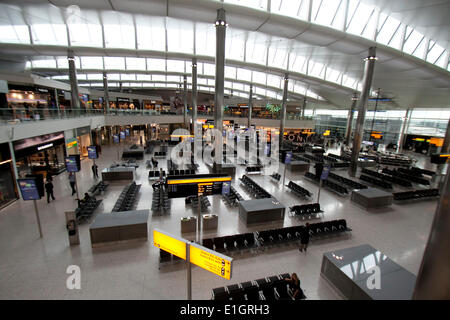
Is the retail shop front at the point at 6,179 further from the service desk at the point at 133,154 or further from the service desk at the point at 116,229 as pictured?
the service desk at the point at 133,154

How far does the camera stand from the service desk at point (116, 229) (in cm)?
738

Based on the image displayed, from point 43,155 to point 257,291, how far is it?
18.9m

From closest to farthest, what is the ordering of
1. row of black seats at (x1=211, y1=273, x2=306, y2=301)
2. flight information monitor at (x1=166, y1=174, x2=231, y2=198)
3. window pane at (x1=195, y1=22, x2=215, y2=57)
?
row of black seats at (x1=211, y1=273, x2=306, y2=301)
flight information monitor at (x1=166, y1=174, x2=231, y2=198)
window pane at (x1=195, y1=22, x2=215, y2=57)

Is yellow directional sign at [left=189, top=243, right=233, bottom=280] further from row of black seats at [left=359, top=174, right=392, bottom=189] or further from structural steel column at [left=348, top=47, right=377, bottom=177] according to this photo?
structural steel column at [left=348, top=47, right=377, bottom=177]

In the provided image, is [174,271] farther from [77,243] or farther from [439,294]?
[439,294]

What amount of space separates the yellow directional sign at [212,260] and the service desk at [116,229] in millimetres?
5008

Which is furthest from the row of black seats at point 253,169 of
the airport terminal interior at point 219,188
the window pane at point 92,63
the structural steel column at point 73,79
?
the window pane at point 92,63

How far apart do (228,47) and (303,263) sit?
893 inches

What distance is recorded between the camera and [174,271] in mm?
6297

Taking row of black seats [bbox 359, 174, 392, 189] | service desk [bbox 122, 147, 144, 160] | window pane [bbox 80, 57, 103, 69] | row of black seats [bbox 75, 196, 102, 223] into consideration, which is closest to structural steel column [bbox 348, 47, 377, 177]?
row of black seats [bbox 359, 174, 392, 189]

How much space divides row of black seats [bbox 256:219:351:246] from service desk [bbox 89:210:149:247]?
441cm

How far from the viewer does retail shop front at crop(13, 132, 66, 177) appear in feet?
41.6

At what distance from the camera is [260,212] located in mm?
9211

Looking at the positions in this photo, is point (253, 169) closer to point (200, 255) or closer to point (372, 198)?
point (372, 198)
